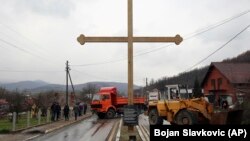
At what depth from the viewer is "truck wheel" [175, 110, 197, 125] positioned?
25.6 m

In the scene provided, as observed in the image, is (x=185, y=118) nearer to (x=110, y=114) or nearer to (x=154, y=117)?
(x=154, y=117)

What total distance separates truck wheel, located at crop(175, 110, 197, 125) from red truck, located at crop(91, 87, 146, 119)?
19.5m

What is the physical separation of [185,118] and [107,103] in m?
21.0

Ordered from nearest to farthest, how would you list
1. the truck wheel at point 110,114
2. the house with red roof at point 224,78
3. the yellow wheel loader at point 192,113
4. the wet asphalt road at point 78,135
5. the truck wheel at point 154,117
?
the wet asphalt road at point 78,135 < the yellow wheel loader at point 192,113 < the truck wheel at point 154,117 < the truck wheel at point 110,114 < the house with red roof at point 224,78

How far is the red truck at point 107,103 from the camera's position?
46.2 metres

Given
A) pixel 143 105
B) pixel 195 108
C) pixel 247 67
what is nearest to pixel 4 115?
pixel 143 105

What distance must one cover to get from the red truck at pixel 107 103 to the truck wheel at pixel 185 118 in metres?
19.5

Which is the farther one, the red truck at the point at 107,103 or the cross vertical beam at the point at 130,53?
the red truck at the point at 107,103

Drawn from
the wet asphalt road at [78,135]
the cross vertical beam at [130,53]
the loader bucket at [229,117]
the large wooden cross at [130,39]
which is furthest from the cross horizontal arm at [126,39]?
the loader bucket at [229,117]

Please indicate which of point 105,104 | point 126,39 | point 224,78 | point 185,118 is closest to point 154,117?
point 185,118

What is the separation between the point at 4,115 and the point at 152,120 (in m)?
22.9

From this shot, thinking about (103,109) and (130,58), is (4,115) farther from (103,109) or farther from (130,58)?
(130,58)

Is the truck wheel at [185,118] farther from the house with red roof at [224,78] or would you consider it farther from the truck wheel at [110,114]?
the house with red roof at [224,78]

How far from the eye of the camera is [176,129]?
25.7 ft
